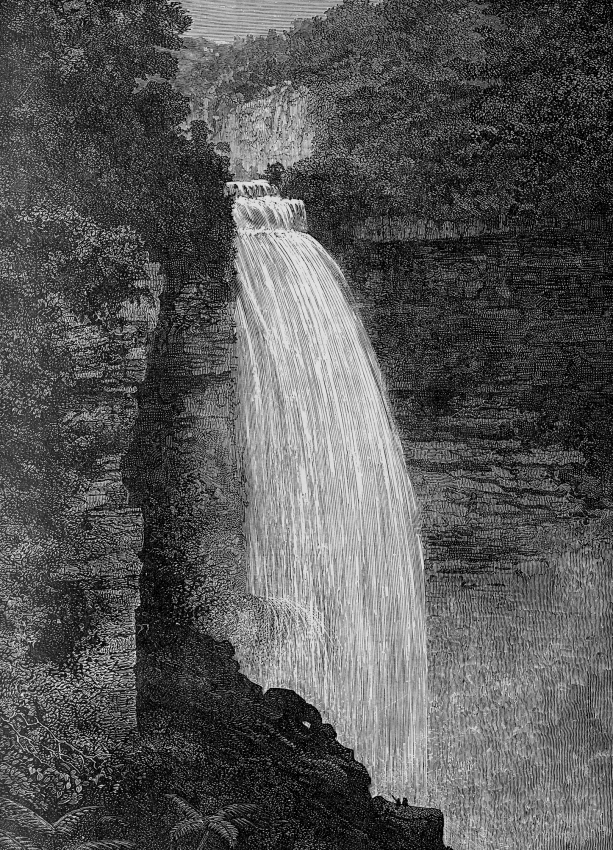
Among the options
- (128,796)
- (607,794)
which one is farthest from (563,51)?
(128,796)

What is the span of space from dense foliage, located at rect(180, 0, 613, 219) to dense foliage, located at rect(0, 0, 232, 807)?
0.19m

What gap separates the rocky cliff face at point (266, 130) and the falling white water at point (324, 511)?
0.35ft

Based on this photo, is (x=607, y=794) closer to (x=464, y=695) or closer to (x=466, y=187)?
(x=464, y=695)

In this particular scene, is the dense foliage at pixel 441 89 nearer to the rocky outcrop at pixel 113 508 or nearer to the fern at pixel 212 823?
the rocky outcrop at pixel 113 508

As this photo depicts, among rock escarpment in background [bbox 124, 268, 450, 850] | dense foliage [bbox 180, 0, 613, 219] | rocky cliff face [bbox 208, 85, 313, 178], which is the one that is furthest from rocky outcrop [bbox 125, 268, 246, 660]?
dense foliage [bbox 180, 0, 613, 219]

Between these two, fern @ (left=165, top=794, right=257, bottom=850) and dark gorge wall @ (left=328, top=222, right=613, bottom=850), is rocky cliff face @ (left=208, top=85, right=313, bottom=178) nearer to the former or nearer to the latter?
dark gorge wall @ (left=328, top=222, right=613, bottom=850)

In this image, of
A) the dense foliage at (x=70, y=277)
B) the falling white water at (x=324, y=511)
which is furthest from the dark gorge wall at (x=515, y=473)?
the dense foliage at (x=70, y=277)

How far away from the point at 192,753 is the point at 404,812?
0.62m

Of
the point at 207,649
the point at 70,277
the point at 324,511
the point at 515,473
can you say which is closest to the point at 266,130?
the point at 70,277

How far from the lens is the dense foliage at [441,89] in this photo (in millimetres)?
2256

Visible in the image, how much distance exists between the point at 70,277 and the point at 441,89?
1123 millimetres

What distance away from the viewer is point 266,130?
225 centimetres

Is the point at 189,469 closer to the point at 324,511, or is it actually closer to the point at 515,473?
the point at 324,511

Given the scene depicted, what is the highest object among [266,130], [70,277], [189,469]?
[266,130]
